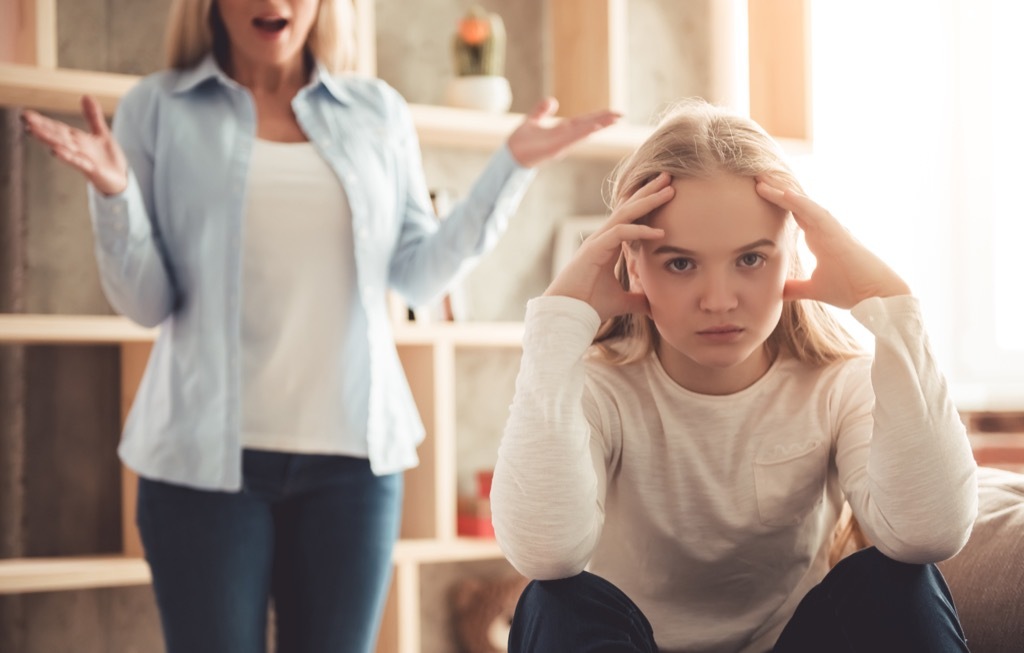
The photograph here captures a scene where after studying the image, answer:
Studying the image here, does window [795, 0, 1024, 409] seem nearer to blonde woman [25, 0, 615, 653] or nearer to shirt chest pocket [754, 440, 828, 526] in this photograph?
blonde woman [25, 0, 615, 653]

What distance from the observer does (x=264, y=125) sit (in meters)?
1.69

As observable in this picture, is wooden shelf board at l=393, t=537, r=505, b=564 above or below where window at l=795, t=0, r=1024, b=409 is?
below

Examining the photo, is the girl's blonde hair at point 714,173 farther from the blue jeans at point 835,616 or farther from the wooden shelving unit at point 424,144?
the wooden shelving unit at point 424,144

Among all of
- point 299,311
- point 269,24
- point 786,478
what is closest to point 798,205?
point 786,478

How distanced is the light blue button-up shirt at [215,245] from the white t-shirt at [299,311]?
0.07 feet

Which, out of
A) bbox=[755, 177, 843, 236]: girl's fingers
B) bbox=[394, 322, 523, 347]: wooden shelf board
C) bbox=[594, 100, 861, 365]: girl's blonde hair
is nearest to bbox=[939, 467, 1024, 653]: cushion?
bbox=[594, 100, 861, 365]: girl's blonde hair

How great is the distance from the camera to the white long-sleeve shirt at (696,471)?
1.18 meters

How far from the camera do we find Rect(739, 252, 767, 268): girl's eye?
4.07ft

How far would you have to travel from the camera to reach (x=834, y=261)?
49.6 inches

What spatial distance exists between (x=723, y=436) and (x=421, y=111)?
1.25 metres

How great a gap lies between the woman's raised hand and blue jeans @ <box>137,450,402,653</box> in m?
0.41

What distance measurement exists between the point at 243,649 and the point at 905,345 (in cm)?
94

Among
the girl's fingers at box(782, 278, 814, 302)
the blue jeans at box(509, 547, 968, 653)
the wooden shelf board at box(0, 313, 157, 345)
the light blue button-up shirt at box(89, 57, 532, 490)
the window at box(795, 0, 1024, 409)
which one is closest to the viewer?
the blue jeans at box(509, 547, 968, 653)

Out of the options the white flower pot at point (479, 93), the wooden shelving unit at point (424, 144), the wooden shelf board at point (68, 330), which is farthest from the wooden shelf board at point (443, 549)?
the white flower pot at point (479, 93)
